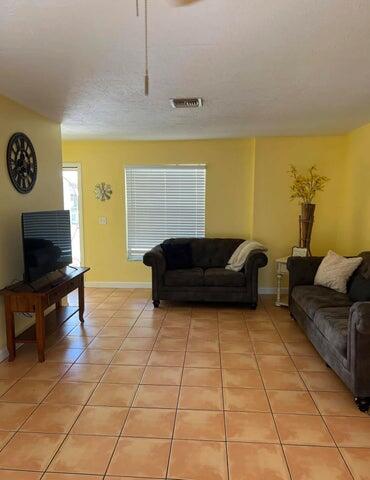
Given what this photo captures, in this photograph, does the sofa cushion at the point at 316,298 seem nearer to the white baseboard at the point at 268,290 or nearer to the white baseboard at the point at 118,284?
the white baseboard at the point at 268,290

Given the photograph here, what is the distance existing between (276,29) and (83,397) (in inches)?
110

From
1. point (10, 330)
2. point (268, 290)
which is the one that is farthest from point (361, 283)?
point (10, 330)

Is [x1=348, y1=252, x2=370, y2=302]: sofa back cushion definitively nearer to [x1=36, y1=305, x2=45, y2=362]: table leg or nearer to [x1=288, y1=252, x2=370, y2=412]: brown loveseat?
[x1=288, y1=252, x2=370, y2=412]: brown loveseat

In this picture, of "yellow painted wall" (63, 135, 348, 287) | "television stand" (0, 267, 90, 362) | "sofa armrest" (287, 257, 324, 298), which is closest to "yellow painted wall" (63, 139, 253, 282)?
"yellow painted wall" (63, 135, 348, 287)

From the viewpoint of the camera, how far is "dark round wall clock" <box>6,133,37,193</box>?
130 inches

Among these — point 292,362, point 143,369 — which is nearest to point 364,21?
point 292,362

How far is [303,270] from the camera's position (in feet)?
13.4

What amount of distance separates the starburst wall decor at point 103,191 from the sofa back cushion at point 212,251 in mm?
1395

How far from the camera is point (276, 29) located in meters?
1.89

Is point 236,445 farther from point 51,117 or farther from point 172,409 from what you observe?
point 51,117

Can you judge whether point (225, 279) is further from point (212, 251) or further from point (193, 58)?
point (193, 58)

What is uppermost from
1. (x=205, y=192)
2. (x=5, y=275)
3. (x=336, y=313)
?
(x=205, y=192)

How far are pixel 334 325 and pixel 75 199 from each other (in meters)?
4.57

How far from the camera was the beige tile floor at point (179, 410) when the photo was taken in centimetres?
193
